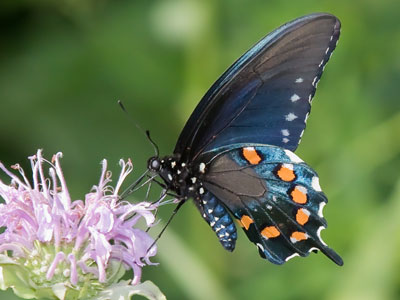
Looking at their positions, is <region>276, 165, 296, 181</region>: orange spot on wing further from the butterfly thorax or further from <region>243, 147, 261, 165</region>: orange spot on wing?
the butterfly thorax

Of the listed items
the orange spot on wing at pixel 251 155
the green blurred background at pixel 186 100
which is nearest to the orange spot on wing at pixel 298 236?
the orange spot on wing at pixel 251 155

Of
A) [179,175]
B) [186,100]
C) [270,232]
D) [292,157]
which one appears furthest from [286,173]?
[186,100]

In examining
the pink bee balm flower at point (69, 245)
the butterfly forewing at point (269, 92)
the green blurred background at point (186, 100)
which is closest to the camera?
the pink bee balm flower at point (69, 245)

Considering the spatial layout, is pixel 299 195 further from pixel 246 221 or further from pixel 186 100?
pixel 186 100

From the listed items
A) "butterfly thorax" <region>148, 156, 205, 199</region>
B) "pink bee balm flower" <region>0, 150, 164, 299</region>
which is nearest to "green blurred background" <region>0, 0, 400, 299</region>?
"butterfly thorax" <region>148, 156, 205, 199</region>

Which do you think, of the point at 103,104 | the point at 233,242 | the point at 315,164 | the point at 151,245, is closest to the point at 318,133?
the point at 315,164

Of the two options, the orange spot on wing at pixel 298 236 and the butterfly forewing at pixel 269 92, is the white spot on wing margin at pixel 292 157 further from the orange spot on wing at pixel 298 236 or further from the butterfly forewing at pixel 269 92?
the orange spot on wing at pixel 298 236

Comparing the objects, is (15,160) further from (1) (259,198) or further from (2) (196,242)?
(1) (259,198)
